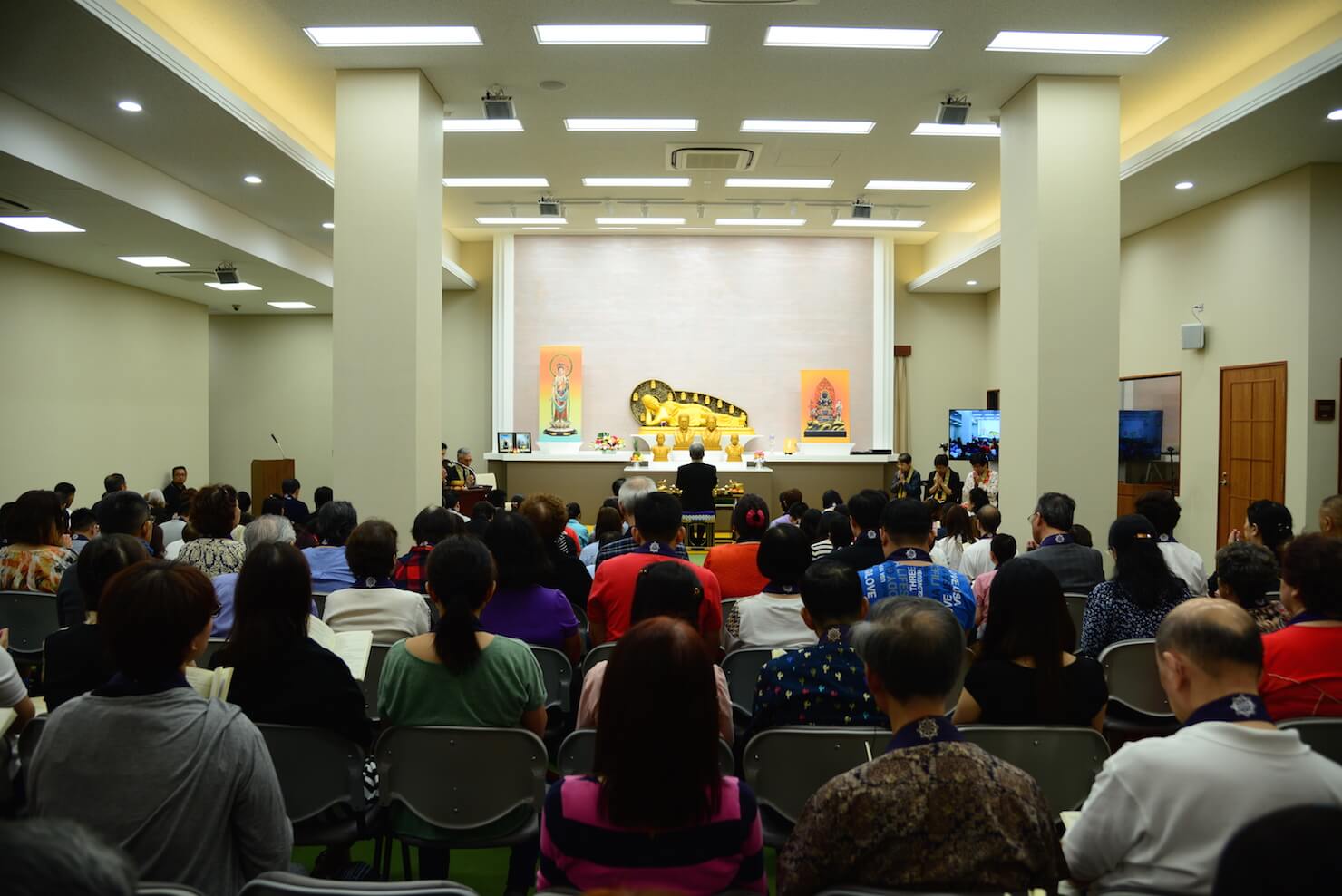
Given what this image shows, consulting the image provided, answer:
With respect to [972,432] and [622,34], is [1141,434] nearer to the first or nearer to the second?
[972,432]

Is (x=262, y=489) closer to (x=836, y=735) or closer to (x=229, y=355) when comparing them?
(x=229, y=355)

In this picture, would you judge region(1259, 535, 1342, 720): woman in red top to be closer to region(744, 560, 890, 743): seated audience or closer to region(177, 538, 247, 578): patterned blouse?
region(744, 560, 890, 743): seated audience

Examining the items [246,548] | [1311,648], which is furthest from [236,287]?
[1311,648]

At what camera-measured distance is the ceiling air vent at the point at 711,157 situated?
953cm

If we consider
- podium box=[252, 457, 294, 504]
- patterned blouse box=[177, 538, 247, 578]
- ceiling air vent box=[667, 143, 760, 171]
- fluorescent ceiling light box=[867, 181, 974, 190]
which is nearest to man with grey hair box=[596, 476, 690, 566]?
patterned blouse box=[177, 538, 247, 578]

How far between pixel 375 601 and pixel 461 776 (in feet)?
4.12

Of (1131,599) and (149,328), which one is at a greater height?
(149,328)

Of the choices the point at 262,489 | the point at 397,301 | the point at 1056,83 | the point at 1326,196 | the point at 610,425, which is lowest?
the point at 262,489

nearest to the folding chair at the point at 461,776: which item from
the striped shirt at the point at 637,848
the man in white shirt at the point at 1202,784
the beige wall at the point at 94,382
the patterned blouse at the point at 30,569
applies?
the striped shirt at the point at 637,848

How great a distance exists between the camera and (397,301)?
723 cm

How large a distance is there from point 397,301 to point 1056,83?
5797 mm

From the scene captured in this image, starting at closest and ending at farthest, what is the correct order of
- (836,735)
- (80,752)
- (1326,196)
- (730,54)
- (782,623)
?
(80,752)
(836,735)
(782,623)
(730,54)
(1326,196)

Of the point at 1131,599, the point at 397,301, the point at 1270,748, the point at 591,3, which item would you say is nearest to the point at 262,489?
the point at 397,301

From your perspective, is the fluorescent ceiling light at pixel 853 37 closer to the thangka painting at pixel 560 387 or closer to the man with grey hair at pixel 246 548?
the man with grey hair at pixel 246 548
